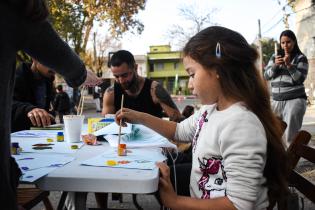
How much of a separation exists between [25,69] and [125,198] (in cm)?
155

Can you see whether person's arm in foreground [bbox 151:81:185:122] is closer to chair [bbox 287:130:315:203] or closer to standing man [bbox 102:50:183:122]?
standing man [bbox 102:50:183:122]

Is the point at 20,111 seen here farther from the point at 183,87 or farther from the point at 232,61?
the point at 183,87

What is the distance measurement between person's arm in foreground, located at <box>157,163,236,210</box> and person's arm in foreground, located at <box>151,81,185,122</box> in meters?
1.92

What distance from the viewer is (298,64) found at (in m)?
4.01

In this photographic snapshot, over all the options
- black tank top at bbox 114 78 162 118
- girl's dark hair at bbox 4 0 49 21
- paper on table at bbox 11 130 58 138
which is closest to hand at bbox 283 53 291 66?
black tank top at bbox 114 78 162 118

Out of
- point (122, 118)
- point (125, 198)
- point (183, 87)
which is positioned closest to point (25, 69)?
point (125, 198)

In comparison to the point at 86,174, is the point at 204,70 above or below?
above

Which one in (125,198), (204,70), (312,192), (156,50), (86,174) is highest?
(156,50)

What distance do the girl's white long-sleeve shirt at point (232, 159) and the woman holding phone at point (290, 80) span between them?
280cm

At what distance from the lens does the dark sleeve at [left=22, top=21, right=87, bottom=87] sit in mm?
965

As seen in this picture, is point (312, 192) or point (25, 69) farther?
point (25, 69)

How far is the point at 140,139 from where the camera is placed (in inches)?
77.3

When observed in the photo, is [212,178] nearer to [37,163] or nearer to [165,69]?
[37,163]

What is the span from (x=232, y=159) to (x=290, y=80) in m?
3.10
